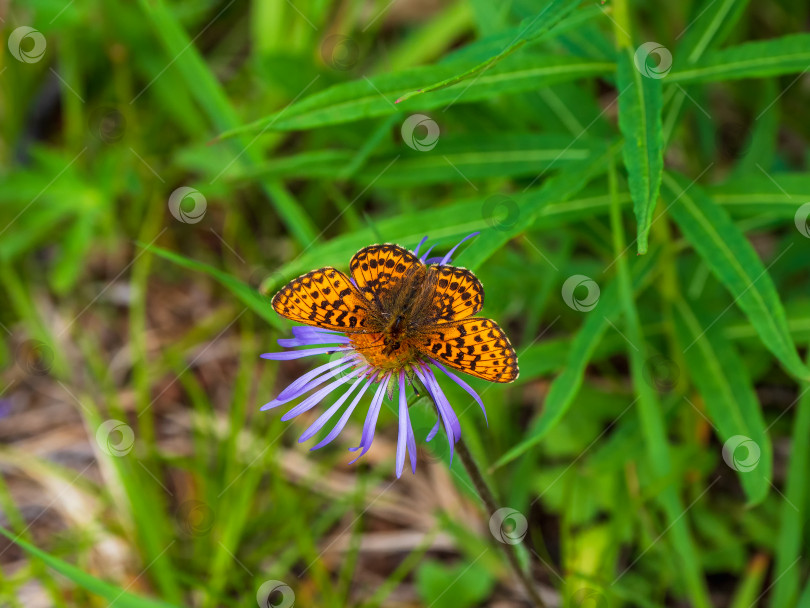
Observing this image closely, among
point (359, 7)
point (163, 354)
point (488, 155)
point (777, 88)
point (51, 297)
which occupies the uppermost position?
point (359, 7)

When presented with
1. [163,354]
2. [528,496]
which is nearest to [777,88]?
[528,496]

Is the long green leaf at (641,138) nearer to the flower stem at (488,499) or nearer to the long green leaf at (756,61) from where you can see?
the long green leaf at (756,61)

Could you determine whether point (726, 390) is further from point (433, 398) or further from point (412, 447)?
point (412, 447)

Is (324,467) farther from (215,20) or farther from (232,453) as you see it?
(215,20)

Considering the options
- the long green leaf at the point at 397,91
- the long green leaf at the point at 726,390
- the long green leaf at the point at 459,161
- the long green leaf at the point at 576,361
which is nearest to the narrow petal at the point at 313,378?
the long green leaf at the point at 576,361

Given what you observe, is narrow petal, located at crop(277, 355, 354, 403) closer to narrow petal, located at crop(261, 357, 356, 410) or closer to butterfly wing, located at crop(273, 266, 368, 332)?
narrow petal, located at crop(261, 357, 356, 410)

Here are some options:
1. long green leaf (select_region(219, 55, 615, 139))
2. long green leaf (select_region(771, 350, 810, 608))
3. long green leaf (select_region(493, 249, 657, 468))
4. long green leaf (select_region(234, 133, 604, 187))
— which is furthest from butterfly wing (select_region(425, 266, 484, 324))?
long green leaf (select_region(771, 350, 810, 608))
